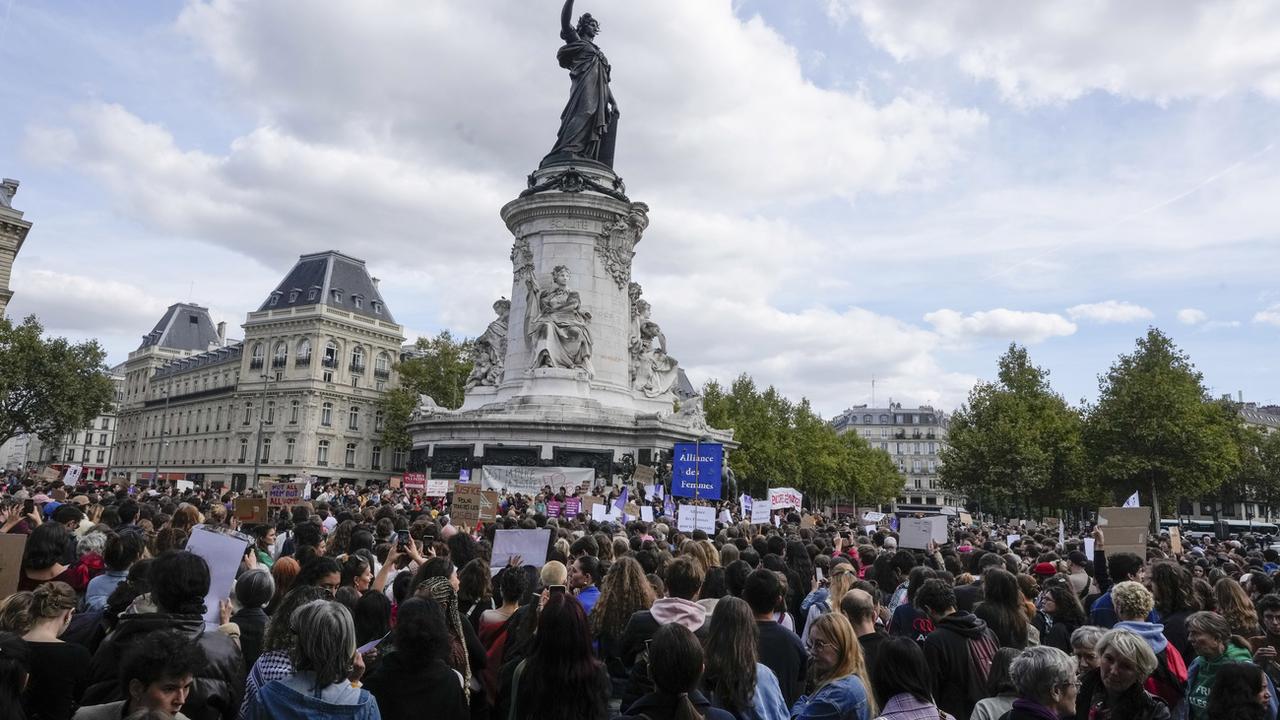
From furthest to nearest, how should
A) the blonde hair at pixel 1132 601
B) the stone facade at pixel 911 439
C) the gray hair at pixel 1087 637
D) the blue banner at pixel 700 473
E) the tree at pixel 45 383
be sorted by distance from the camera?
the stone facade at pixel 911 439, the tree at pixel 45 383, the blue banner at pixel 700 473, the blonde hair at pixel 1132 601, the gray hair at pixel 1087 637

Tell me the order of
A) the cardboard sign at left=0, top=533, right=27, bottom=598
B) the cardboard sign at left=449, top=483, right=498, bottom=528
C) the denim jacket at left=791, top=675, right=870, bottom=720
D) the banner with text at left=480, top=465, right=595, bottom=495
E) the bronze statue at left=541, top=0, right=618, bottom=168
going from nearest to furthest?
the denim jacket at left=791, top=675, right=870, bottom=720
the cardboard sign at left=0, top=533, right=27, bottom=598
the cardboard sign at left=449, top=483, right=498, bottom=528
the banner with text at left=480, top=465, right=595, bottom=495
the bronze statue at left=541, top=0, right=618, bottom=168

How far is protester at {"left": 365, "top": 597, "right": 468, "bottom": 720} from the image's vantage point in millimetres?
4734

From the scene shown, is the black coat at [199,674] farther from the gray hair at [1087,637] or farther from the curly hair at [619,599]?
the gray hair at [1087,637]

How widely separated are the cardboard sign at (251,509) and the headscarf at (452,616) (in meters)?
9.53

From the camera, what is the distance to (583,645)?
15.0 ft

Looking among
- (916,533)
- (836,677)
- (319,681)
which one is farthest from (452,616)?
(916,533)

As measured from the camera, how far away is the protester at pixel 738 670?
195 inches

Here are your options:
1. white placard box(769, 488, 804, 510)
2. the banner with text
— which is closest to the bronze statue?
the banner with text

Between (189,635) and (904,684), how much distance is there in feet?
12.4

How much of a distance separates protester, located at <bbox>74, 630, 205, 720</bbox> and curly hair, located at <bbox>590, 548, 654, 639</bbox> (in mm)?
2872

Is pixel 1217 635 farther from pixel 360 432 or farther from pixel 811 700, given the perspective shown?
pixel 360 432

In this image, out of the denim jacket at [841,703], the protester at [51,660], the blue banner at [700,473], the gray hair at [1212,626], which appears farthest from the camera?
the blue banner at [700,473]

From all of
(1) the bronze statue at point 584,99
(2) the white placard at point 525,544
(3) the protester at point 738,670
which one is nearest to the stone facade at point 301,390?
(1) the bronze statue at point 584,99

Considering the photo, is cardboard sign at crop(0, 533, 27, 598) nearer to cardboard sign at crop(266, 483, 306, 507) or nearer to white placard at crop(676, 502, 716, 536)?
white placard at crop(676, 502, 716, 536)
